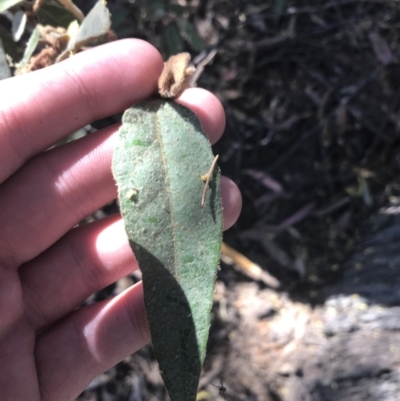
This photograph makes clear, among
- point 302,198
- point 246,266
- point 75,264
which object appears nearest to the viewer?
point 75,264

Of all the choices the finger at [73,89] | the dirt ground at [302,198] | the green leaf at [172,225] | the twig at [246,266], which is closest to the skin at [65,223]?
the finger at [73,89]

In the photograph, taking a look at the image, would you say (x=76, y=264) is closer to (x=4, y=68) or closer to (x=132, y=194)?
(x=132, y=194)

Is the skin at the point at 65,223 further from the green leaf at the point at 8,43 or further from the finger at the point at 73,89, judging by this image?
the green leaf at the point at 8,43

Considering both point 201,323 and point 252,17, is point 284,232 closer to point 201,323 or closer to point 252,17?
point 252,17

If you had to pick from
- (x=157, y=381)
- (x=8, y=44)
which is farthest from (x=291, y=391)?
(x=8, y=44)

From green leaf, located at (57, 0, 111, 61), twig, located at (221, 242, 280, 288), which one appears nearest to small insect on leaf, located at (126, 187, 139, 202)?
green leaf, located at (57, 0, 111, 61)

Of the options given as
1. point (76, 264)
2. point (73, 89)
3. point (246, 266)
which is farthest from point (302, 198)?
point (73, 89)
